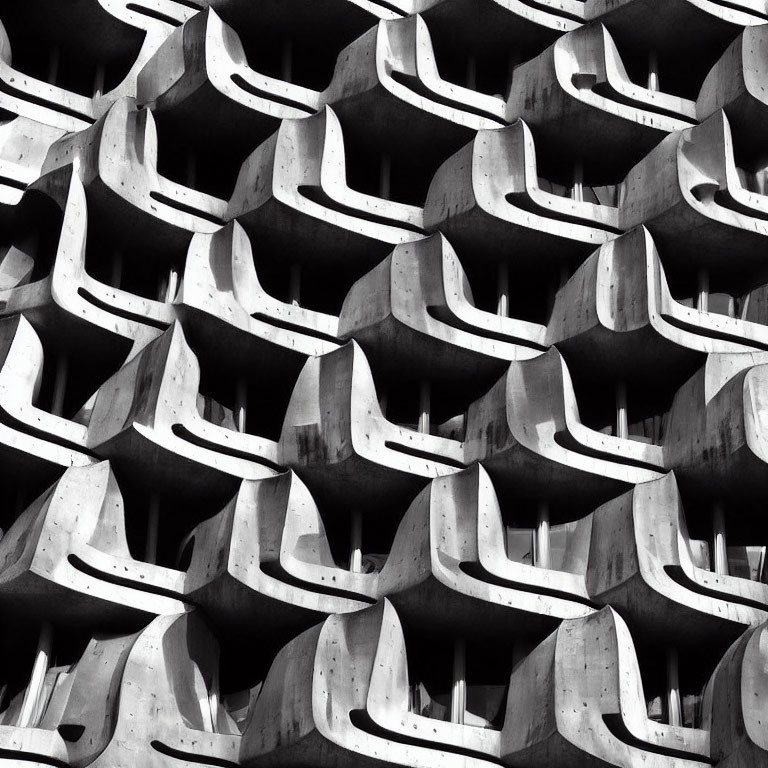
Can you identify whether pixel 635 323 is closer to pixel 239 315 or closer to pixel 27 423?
pixel 239 315

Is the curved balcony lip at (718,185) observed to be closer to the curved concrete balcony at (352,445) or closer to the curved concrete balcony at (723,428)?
the curved concrete balcony at (723,428)

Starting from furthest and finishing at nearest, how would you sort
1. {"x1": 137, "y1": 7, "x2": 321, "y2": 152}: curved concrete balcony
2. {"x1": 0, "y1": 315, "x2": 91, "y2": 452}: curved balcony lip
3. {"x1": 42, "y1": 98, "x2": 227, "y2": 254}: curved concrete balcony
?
{"x1": 137, "y1": 7, "x2": 321, "y2": 152}: curved concrete balcony < {"x1": 42, "y1": 98, "x2": 227, "y2": 254}: curved concrete balcony < {"x1": 0, "y1": 315, "x2": 91, "y2": 452}: curved balcony lip

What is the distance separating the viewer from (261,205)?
1379 inches

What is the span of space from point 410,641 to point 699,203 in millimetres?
10328

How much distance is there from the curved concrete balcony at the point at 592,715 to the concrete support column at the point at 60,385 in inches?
379

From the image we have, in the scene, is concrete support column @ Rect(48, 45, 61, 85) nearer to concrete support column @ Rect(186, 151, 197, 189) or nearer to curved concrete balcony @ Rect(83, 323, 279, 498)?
concrete support column @ Rect(186, 151, 197, 189)

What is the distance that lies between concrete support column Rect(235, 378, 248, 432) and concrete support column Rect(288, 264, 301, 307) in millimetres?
2320

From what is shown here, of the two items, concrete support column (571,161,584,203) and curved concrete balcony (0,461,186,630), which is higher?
concrete support column (571,161,584,203)

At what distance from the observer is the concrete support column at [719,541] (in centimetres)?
3130

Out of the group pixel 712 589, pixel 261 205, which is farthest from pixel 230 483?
pixel 712 589

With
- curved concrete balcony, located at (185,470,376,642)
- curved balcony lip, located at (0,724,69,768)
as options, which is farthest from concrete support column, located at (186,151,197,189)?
curved balcony lip, located at (0,724,69,768)

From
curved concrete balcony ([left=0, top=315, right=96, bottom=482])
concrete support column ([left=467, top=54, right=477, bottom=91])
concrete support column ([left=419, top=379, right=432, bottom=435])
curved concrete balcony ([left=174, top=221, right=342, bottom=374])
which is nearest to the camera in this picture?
curved concrete balcony ([left=0, top=315, right=96, bottom=482])

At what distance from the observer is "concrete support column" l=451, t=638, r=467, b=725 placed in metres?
29.8

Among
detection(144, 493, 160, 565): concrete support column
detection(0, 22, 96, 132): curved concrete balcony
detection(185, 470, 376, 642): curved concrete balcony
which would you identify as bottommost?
detection(144, 493, 160, 565): concrete support column
